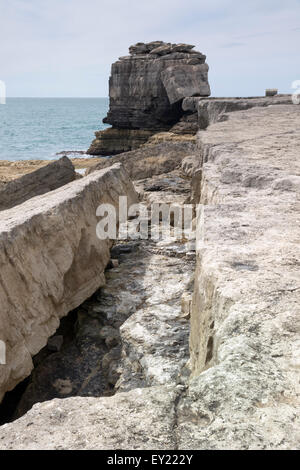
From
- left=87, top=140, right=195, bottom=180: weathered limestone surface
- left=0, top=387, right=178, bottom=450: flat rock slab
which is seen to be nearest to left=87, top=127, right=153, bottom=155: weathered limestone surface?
left=87, top=140, right=195, bottom=180: weathered limestone surface

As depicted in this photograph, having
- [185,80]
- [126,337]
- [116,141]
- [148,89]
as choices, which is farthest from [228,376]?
[116,141]

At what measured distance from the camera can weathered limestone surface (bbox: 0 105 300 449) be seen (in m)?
0.92

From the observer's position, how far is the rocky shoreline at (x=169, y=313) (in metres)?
0.97

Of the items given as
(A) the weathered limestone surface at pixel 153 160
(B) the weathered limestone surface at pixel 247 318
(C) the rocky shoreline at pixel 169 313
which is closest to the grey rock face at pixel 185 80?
(A) the weathered limestone surface at pixel 153 160

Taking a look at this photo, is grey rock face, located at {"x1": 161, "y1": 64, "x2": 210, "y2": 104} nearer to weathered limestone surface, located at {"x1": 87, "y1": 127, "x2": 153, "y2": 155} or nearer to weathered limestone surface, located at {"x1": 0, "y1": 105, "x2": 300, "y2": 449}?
weathered limestone surface, located at {"x1": 87, "y1": 127, "x2": 153, "y2": 155}

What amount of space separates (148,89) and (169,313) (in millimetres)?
22232

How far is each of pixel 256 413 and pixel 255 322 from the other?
12.7 inches

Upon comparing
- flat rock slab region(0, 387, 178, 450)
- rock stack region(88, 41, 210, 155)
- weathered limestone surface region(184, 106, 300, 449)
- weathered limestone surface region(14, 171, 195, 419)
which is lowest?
weathered limestone surface region(14, 171, 195, 419)

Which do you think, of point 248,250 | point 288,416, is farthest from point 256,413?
point 248,250

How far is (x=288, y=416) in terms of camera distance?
918 millimetres

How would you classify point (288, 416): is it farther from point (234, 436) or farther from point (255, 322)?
point (255, 322)

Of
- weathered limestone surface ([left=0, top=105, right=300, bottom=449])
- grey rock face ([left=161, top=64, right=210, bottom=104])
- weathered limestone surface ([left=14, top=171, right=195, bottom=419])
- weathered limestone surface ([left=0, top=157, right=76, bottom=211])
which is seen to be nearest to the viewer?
weathered limestone surface ([left=0, top=105, right=300, bottom=449])

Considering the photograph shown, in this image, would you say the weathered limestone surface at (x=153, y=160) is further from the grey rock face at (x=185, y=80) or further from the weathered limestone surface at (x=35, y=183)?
the grey rock face at (x=185, y=80)

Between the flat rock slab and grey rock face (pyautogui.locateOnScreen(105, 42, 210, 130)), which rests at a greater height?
grey rock face (pyautogui.locateOnScreen(105, 42, 210, 130))
